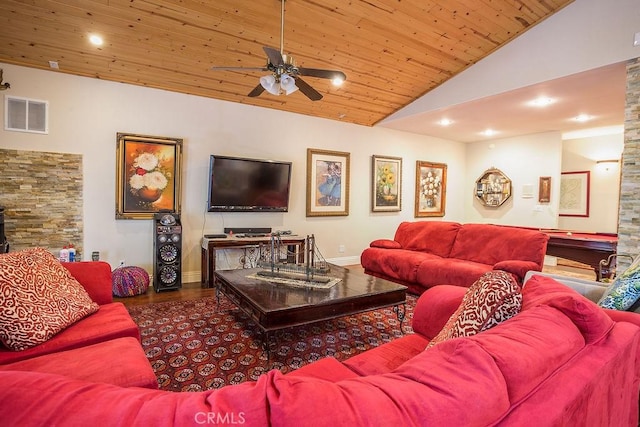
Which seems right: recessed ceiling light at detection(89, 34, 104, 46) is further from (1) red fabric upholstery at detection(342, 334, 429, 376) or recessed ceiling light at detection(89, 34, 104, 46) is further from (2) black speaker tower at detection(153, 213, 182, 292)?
(1) red fabric upholstery at detection(342, 334, 429, 376)

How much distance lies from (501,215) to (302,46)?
18.4ft

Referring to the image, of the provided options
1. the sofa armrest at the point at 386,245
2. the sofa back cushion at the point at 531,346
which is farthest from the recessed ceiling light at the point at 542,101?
the sofa back cushion at the point at 531,346

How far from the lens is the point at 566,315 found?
1.09m

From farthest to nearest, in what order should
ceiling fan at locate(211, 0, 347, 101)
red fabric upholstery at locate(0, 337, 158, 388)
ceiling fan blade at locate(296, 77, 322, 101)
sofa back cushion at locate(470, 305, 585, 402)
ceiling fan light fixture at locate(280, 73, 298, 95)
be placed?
ceiling fan blade at locate(296, 77, 322, 101) < ceiling fan light fixture at locate(280, 73, 298, 95) < ceiling fan at locate(211, 0, 347, 101) < red fabric upholstery at locate(0, 337, 158, 388) < sofa back cushion at locate(470, 305, 585, 402)

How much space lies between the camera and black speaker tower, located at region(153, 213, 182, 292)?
13.5ft

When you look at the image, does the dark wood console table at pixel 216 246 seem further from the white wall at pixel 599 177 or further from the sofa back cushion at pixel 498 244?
the white wall at pixel 599 177

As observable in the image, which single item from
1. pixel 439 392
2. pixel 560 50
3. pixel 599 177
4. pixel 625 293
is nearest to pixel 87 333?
pixel 439 392

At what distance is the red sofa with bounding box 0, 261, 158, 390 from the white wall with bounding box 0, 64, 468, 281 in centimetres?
251

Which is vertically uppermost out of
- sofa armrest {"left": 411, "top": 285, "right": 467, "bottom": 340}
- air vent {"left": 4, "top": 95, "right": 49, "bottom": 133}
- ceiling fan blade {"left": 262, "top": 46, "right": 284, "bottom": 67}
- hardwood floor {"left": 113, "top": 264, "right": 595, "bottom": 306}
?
ceiling fan blade {"left": 262, "top": 46, "right": 284, "bottom": 67}

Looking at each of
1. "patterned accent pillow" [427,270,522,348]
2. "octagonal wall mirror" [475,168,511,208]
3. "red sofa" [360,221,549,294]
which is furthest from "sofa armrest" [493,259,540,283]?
"octagonal wall mirror" [475,168,511,208]

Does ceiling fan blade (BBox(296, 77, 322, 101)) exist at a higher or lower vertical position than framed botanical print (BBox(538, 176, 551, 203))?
higher

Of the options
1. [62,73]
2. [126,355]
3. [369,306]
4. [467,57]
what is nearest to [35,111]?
[62,73]

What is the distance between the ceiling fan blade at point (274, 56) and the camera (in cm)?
261

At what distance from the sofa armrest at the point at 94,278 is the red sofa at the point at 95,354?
0.14 meters
